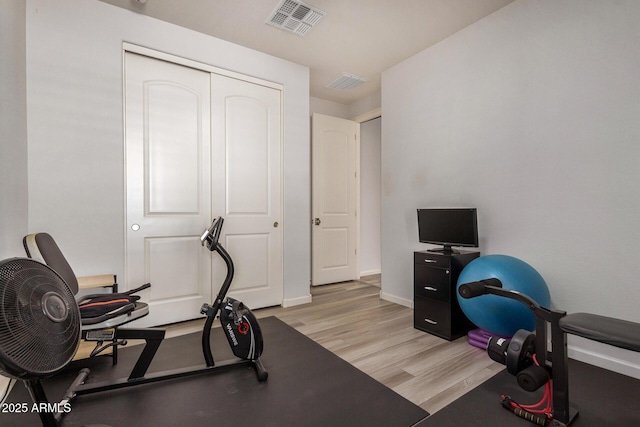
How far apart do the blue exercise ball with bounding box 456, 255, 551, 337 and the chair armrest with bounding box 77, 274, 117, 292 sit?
2.66m

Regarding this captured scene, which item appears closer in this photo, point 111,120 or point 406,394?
point 406,394

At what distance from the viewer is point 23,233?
2186 millimetres

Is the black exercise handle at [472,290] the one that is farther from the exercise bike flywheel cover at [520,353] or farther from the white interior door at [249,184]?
the white interior door at [249,184]

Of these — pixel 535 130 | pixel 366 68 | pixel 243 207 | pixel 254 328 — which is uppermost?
pixel 366 68

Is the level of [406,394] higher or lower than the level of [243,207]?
lower

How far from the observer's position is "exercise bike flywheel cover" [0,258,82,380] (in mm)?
965

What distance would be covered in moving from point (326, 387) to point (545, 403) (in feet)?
3.93

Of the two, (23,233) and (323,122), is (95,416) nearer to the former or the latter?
(23,233)

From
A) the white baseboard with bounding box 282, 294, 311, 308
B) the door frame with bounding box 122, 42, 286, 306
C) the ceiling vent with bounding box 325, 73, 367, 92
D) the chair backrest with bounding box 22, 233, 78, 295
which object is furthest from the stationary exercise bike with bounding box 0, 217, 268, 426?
the ceiling vent with bounding box 325, 73, 367, 92

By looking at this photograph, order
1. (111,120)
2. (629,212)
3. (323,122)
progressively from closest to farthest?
(629,212) < (111,120) < (323,122)

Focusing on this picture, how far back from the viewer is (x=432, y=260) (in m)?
2.72

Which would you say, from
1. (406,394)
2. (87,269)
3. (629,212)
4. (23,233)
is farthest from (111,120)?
(629,212)

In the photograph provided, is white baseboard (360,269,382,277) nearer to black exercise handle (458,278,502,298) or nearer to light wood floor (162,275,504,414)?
light wood floor (162,275,504,414)

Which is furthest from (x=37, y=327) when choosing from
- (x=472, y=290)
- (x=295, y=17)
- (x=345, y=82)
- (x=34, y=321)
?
(x=345, y=82)
